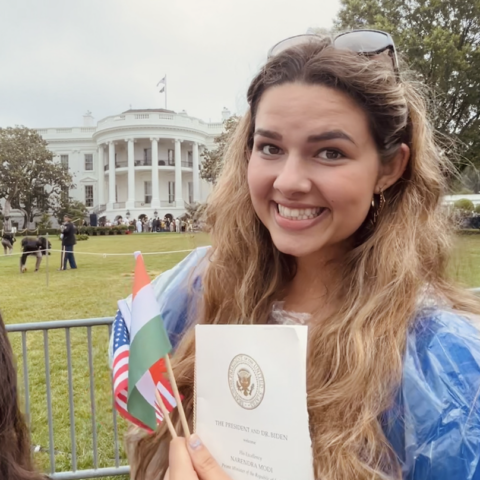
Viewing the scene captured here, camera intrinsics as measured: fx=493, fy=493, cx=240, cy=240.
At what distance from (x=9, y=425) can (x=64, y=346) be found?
4.44m

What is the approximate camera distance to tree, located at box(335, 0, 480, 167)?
17062 mm

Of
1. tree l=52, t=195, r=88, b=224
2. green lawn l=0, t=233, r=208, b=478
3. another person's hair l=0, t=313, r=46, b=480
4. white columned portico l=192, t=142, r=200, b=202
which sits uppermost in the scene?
white columned portico l=192, t=142, r=200, b=202

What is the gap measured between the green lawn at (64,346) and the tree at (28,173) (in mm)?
29950

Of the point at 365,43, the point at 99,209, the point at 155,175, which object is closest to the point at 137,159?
the point at 155,175

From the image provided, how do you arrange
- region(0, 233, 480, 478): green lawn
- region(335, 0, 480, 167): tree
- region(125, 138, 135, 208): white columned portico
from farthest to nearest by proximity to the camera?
region(125, 138, 135, 208): white columned portico
region(335, 0, 480, 167): tree
region(0, 233, 480, 478): green lawn

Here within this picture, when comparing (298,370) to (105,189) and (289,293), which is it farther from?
(105,189)

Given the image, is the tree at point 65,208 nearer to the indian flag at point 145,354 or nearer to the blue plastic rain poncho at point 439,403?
the indian flag at point 145,354

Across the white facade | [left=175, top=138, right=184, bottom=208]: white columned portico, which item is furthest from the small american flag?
[left=175, top=138, right=184, bottom=208]: white columned portico

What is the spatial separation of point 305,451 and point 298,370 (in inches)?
5.9

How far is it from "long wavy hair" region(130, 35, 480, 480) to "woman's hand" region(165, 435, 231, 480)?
7.8 inches

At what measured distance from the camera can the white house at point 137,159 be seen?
148 ft

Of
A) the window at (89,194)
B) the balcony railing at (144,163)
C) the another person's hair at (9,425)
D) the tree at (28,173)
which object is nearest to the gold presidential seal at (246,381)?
the another person's hair at (9,425)

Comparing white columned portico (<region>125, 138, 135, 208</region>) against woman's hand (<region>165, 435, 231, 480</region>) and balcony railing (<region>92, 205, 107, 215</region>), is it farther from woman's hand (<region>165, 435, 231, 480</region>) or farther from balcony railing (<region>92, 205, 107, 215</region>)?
woman's hand (<region>165, 435, 231, 480</region>)

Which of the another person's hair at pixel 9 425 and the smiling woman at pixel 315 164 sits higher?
the smiling woman at pixel 315 164
